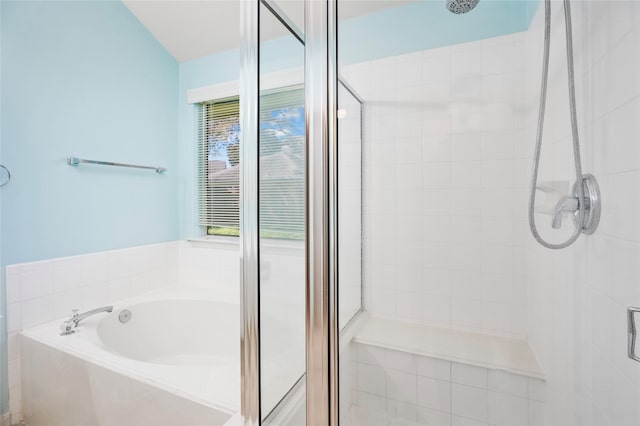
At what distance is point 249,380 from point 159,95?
86.6 inches

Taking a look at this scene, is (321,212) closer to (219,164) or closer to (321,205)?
(321,205)

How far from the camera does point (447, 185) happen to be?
1.10 meters

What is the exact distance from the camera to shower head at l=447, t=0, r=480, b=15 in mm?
1110

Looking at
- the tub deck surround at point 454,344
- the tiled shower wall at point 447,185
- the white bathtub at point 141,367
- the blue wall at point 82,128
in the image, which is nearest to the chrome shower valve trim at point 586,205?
the tiled shower wall at point 447,185

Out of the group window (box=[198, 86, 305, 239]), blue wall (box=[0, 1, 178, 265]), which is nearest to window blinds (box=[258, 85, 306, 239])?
window (box=[198, 86, 305, 239])

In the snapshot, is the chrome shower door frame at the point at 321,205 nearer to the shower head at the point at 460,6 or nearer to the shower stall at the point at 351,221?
the shower stall at the point at 351,221

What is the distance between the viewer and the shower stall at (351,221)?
0.66 m

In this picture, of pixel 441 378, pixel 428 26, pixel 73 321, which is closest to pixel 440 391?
pixel 441 378

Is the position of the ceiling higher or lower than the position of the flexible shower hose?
higher

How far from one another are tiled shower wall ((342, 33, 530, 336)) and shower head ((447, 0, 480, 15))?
0.48 feet

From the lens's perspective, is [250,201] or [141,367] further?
[141,367]

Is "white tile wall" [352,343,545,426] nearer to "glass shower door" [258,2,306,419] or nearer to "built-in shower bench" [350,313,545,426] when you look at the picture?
"built-in shower bench" [350,313,545,426]

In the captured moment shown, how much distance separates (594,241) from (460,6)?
3.14 feet

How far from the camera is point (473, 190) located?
3.51 feet
